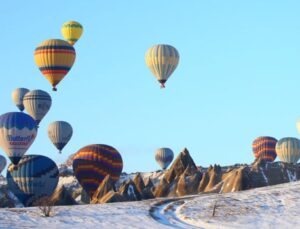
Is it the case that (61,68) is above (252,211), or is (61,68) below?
above

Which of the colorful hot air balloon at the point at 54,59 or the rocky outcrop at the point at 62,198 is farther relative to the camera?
the colorful hot air balloon at the point at 54,59

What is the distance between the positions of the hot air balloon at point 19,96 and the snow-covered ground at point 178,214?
79.2 m

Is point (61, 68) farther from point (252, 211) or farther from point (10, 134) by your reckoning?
point (252, 211)

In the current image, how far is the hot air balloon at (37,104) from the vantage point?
114 metres

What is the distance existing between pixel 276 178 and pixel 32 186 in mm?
25380

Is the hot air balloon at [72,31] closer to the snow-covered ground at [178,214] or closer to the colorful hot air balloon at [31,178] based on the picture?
the colorful hot air balloon at [31,178]

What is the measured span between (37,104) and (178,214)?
6320 centimetres

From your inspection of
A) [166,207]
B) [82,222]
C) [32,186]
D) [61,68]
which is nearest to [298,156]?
[61,68]

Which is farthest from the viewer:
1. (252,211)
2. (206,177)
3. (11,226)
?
(206,177)

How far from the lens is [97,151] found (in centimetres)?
8988

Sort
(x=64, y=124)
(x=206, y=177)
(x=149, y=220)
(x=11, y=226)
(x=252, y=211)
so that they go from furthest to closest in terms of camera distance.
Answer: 1. (x=64, y=124)
2. (x=206, y=177)
3. (x=252, y=211)
4. (x=149, y=220)
5. (x=11, y=226)

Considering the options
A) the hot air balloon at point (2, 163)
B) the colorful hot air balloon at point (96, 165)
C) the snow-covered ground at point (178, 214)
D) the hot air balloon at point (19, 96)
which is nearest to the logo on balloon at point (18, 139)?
the colorful hot air balloon at point (96, 165)

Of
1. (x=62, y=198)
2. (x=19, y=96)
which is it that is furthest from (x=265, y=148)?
(x=62, y=198)

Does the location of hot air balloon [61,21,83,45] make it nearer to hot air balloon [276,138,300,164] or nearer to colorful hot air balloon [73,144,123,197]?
colorful hot air balloon [73,144,123,197]
